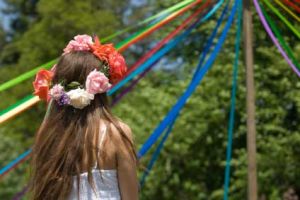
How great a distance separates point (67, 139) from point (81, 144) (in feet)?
0.18

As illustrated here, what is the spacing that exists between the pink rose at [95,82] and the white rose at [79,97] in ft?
0.06

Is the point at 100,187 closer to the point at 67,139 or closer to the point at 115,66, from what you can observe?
the point at 67,139

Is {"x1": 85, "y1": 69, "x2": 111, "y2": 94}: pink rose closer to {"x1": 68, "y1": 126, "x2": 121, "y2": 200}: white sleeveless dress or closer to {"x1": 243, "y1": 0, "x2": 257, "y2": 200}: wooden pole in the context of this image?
{"x1": 68, "y1": 126, "x2": 121, "y2": 200}: white sleeveless dress

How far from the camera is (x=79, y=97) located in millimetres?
2600

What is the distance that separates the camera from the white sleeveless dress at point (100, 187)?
2557 millimetres

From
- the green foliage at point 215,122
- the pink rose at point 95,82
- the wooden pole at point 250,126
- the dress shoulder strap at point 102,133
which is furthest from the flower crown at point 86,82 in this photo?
the green foliage at point 215,122

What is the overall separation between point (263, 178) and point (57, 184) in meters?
6.08

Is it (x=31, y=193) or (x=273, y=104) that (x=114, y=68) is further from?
(x=273, y=104)

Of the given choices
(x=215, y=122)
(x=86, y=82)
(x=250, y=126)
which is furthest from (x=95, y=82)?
(x=215, y=122)

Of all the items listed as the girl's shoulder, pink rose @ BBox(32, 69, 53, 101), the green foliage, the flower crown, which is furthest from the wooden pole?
the green foliage

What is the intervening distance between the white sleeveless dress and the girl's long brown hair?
0.06 feet

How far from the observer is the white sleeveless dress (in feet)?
8.39

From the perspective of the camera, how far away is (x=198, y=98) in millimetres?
8953

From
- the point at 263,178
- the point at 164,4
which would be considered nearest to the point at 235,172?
the point at 263,178
